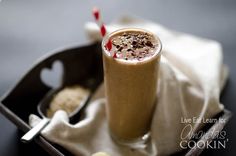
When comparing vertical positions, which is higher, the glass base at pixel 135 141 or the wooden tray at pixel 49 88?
the wooden tray at pixel 49 88

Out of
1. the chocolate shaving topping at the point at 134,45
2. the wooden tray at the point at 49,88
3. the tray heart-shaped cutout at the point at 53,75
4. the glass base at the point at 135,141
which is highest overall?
the chocolate shaving topping at the point at 134,45

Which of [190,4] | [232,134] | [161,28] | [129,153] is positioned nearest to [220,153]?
[232,134]

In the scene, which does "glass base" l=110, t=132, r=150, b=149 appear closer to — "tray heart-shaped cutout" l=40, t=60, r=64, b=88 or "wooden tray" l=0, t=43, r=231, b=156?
"wooden tray" l=0, t=43, r=231, b=156

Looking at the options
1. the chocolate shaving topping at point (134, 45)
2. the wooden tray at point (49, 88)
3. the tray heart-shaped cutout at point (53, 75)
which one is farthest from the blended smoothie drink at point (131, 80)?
the tray heart-shaped cutout at point (53, 75)

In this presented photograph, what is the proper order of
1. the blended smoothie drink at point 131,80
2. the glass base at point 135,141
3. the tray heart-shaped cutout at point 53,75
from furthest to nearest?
the tray heart-shaped cutout at point 53,75, the glass base at point 135,141, the blended smoothie drink at point 131,80

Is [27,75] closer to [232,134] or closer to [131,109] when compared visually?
[131,109]

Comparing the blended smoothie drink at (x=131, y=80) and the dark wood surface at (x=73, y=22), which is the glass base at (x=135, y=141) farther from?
the dark wood surface at (x=73, y=22)

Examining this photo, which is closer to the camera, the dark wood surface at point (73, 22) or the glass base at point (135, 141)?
the glass base at point (135, 141)

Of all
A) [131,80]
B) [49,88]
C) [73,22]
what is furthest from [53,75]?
[131,80]
